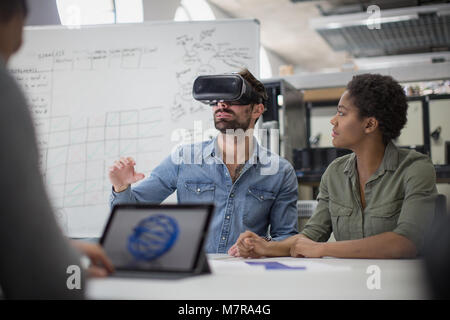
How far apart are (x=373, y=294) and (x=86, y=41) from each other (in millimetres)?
2466

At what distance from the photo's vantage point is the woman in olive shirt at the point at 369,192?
1.30 metres

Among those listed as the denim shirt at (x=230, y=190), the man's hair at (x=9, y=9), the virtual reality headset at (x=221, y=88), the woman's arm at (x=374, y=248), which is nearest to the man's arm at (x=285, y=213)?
the denim shirt at (x=230, y=190)

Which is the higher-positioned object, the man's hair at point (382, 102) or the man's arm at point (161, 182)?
the man's hair at point (382, 102)

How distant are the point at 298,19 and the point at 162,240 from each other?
25.0ft

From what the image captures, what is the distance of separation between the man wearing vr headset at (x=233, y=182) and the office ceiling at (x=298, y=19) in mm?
4083

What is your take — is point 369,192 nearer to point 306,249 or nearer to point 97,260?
point 306,249

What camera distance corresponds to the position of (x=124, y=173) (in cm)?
151

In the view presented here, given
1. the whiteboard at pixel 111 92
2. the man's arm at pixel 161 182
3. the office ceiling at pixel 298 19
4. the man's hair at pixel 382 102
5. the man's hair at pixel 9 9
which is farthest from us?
the office ceiling at pixel 298 19

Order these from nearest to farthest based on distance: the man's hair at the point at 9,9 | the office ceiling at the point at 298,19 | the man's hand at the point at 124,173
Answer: the man's hair at the point at 9,9
the man's hand at the point at 124,173
the office ceiling at the point at 298,19

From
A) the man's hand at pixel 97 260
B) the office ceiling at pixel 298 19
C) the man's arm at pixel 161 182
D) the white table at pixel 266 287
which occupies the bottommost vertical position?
the white table at pixel 266 287

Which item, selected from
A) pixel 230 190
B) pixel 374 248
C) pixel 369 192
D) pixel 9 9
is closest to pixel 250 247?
pixel 374 248

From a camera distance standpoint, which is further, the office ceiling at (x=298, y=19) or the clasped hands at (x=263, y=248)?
the office ceiling at (x=298, y=19)

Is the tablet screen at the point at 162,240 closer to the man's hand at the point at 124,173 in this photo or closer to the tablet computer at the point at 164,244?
the tablet computer at the point at 164,244

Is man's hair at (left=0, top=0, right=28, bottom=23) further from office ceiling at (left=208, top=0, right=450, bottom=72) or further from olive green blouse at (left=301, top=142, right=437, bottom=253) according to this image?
office ceiling at (left=208, top=0, right=450, bottom=72)
